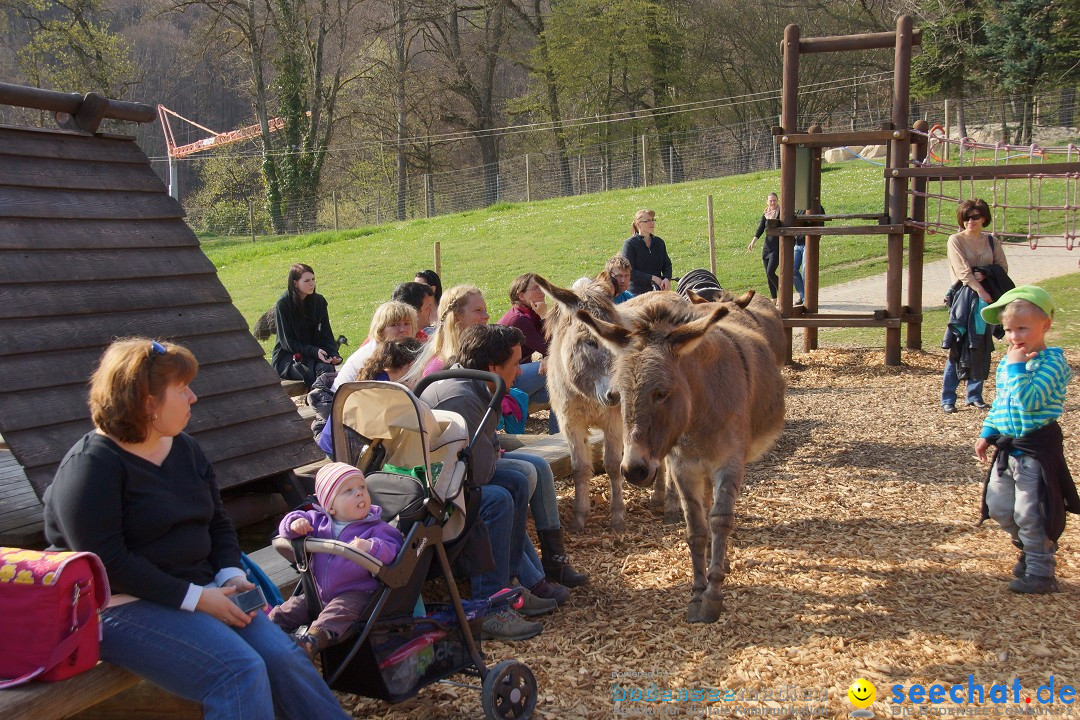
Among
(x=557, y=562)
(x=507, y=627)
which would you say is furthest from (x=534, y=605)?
(x=557, y=562)

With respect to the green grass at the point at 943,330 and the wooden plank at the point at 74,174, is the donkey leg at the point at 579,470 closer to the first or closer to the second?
the wooden plank at the point at 74,174

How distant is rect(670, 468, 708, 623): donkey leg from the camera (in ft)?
14.5

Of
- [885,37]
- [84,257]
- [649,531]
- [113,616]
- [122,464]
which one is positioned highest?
[885,37]

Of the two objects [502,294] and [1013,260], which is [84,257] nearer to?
[502,294]

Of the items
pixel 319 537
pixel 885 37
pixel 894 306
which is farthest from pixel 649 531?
pixel 885 37

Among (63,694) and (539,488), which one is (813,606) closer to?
(539,488)

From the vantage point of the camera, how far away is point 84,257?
15.0 feet

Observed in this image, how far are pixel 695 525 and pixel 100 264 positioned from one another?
138 inches

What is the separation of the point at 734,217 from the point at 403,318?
57.7ft

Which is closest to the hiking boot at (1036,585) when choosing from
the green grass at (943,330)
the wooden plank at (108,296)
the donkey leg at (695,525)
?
the donkey leg at (695,525)

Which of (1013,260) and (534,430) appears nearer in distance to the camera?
(534,430)

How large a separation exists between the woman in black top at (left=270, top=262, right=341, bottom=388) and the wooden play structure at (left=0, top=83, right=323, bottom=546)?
285 centimetres

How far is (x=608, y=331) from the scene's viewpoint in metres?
4.07

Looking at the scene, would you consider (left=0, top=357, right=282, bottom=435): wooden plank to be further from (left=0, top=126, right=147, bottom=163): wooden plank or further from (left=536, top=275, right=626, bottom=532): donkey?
(left=536, top=275, right=626, bottom=532): donkey
